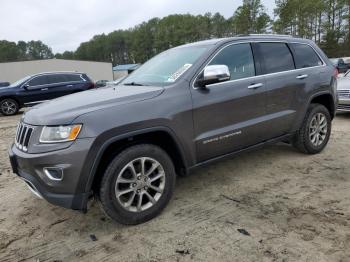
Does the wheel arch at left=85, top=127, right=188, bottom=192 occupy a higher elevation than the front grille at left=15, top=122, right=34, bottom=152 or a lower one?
lower

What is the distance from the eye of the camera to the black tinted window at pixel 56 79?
43.5ft

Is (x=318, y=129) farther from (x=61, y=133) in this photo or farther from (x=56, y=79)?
(x=56, y=79)

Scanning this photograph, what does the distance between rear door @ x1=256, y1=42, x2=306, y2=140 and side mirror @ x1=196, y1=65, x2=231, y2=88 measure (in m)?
0.97

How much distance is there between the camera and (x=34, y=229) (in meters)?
3.33

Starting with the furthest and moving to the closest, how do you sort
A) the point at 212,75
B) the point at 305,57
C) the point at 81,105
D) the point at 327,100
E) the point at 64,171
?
1. the point at 327,100
2. the point at 305,57
3. the point at 212,75
4. the point at 81,105
5. the point at 64,171

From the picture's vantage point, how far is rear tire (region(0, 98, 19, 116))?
12820 millimetres

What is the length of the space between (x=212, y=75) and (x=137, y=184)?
1.34 meters

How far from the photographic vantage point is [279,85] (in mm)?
4355

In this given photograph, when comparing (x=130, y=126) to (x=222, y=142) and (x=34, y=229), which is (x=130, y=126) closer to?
(x=222, y=142)

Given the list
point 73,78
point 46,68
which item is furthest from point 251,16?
point 73,78

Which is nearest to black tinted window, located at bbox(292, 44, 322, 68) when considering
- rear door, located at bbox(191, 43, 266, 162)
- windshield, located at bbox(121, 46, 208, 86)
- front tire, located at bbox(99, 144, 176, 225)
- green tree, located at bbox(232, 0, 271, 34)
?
rear door, located at bbox(191, 43, 266, 162)

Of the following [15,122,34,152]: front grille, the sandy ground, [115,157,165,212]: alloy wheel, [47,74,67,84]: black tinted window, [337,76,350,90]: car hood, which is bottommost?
the sandy ground

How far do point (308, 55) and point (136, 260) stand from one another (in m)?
3.90

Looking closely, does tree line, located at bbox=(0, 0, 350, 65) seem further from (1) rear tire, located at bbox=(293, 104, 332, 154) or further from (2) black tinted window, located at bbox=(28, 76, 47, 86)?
(2) black tinted window, located at bbox=(28, 76, 47, 86)
